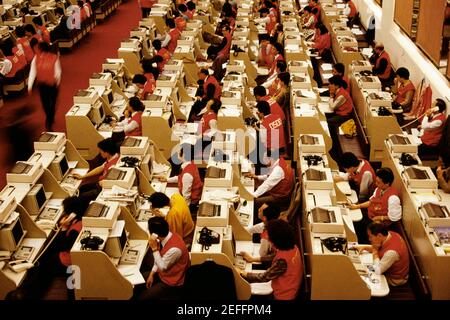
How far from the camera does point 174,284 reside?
21.1 feet

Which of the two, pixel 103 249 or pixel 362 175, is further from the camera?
pixel 362 175

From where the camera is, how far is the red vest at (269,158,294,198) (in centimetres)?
791

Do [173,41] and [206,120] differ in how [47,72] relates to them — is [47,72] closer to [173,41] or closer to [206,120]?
[206,120]

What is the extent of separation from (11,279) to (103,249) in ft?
3.12

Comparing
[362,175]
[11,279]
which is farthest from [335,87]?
[11,279]


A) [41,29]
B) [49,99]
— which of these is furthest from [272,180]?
[41,29]

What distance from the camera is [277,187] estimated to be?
795 cm

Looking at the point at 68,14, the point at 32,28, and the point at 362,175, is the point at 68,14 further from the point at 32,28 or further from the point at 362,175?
the point at 362,175

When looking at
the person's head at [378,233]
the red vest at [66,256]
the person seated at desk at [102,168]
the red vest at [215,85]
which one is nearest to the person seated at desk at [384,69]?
the red vest at [215,85]

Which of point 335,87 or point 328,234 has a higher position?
point 328,234

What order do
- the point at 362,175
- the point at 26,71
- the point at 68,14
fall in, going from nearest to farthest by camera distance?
the point at 362,175 → the point at 26,71 → the point at 68,14

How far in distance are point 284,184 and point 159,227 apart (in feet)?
7.12
